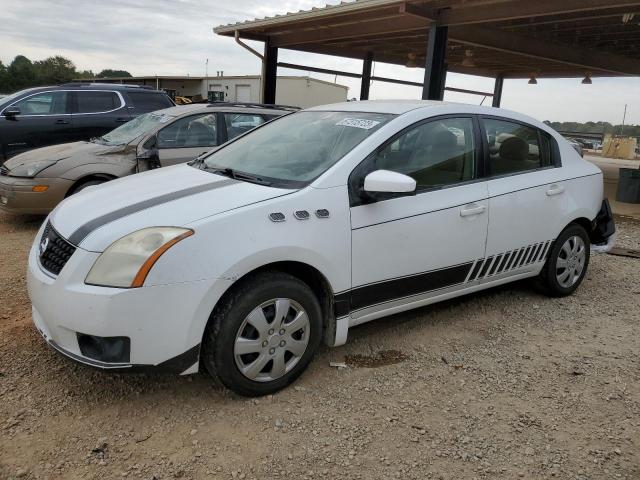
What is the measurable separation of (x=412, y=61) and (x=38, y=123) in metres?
11.9

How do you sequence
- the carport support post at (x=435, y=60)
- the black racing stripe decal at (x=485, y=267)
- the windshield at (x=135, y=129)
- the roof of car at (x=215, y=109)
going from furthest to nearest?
1. the carport support post at (x=435, y=60)
2. the roof of car at (x=215, y=109)
3. the windshield at (x=135, y=129)
4. the black racing stripe decal at (x=485, y=267)

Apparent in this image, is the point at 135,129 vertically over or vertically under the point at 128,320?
over

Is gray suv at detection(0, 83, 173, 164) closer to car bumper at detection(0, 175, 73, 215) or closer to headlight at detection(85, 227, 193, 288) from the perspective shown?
car bumper at detection(0, 175, 73, 215)

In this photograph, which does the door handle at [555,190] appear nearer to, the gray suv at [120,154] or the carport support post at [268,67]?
the gray suv at [120,154]

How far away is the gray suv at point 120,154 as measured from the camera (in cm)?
602

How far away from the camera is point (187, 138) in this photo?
6680 millimetres

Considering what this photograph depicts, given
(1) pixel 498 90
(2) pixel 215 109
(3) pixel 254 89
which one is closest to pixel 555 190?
(2) pixel 215 109

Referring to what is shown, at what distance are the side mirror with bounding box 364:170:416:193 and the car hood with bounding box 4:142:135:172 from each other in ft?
14.3

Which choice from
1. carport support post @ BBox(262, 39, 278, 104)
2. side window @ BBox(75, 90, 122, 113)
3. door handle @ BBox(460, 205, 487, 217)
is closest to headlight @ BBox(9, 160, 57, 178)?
side window @ BBox(75, 90, 122, 113)

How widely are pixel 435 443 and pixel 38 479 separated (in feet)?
5.85

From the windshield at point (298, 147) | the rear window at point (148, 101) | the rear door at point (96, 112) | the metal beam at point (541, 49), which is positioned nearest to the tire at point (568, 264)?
the windshield at point (298, 147)

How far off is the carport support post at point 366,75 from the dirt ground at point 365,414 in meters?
13.1

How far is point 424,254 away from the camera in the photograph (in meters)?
3.39

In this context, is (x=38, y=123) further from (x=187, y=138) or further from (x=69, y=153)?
(x=187, y=138)
